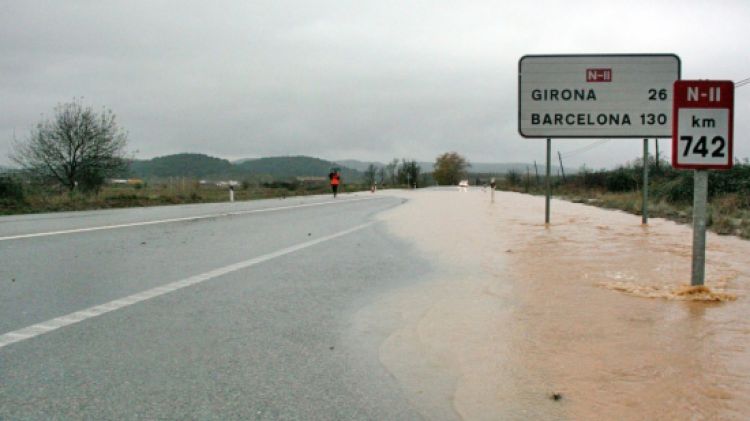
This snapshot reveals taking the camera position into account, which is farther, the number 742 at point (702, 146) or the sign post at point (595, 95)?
the sign post at point (595, 95)

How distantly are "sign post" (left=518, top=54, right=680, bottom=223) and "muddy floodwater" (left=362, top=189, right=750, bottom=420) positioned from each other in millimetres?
A: 5802

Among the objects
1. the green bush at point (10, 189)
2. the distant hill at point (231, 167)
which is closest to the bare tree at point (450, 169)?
the distant hill at point (231, 167)

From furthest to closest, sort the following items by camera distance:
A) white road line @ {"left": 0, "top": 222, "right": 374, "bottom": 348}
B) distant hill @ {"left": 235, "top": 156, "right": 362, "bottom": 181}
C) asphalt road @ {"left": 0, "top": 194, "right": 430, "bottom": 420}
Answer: distant hill @ {"left": 235, "top": 156, "right": 362, "bottom": 181} → white road line @ {"left": 0, "top": 222, "right": 374, "bottom": 348} → asphalt road @ {"left": 0, "top": 194, "right": 430, "bottom": 420}

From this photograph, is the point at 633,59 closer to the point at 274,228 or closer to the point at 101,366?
the point at 274,228

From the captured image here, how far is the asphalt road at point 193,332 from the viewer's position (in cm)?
325

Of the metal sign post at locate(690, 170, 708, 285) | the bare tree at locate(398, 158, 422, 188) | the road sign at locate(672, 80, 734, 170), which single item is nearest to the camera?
the road sign at locate(672, 80, 734, 170)

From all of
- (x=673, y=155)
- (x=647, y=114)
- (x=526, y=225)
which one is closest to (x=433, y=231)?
(x=526, y=225)

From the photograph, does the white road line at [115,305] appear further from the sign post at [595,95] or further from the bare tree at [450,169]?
the bare tree at [450,169]

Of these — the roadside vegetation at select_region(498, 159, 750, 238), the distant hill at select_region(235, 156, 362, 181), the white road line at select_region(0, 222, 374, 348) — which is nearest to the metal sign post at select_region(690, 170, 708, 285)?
the white road line at select_region(0, 222, 374, 348)

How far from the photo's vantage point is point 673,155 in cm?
564

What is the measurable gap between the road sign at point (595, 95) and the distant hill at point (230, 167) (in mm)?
92410

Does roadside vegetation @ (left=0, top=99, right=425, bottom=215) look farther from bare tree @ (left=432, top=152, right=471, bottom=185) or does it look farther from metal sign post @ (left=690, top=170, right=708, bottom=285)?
bare tree @ (left=432, top=152, right=471, bottom=185)

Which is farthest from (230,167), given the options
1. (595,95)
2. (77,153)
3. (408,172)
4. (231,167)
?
(595,95)

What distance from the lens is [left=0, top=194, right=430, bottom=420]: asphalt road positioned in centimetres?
325
